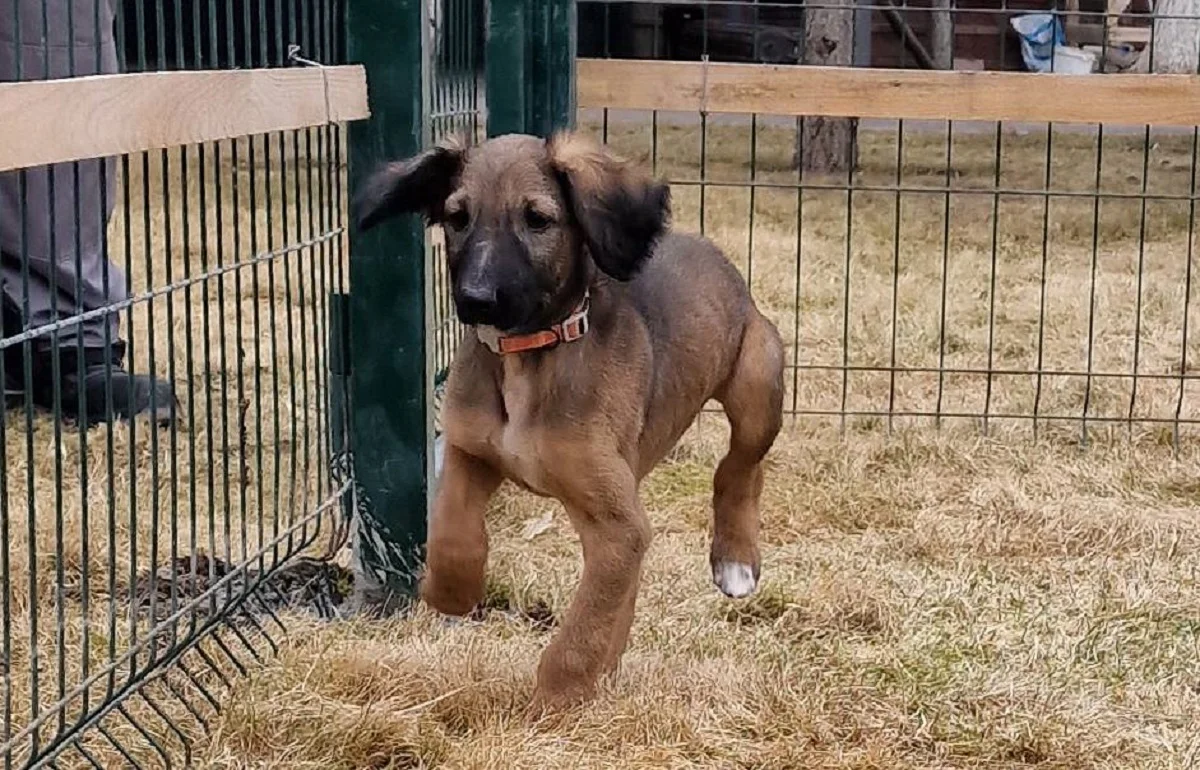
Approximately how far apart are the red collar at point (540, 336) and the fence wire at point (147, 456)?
1.78ft

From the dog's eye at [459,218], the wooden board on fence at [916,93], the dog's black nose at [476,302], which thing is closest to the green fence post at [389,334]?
the dog's eye at [459,218]

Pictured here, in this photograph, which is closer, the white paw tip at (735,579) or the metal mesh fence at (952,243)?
the white paw tip at (735,579)

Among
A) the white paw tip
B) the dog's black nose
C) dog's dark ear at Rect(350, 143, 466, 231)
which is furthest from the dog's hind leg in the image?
the dog's black nose

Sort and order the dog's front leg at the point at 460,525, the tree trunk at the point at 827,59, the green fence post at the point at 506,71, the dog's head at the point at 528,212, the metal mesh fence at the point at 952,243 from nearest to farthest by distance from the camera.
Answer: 1. the dog's head at the point at 528,212
2. the dog's front leg at the point at 460,525
3. the green fence post at the point at 506,71
4. the metal mesh fence at the point at 952,243
5. the tree trunk at the point at 827,59

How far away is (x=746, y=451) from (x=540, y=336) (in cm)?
111

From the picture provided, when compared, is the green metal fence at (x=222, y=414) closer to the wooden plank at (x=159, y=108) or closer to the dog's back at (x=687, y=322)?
the wooden plank at (x=159, y=108)

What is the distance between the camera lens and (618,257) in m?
3.59

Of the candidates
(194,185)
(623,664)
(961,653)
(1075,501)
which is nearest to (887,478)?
(1075,501)

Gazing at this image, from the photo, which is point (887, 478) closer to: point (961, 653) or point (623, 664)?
point (961, 653)

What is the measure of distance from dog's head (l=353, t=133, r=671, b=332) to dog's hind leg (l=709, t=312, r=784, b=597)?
91 centimetres

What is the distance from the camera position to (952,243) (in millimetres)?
11141

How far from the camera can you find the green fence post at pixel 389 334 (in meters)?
4.20

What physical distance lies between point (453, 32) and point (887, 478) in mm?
1954

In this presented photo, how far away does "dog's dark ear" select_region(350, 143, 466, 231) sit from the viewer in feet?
12.1
